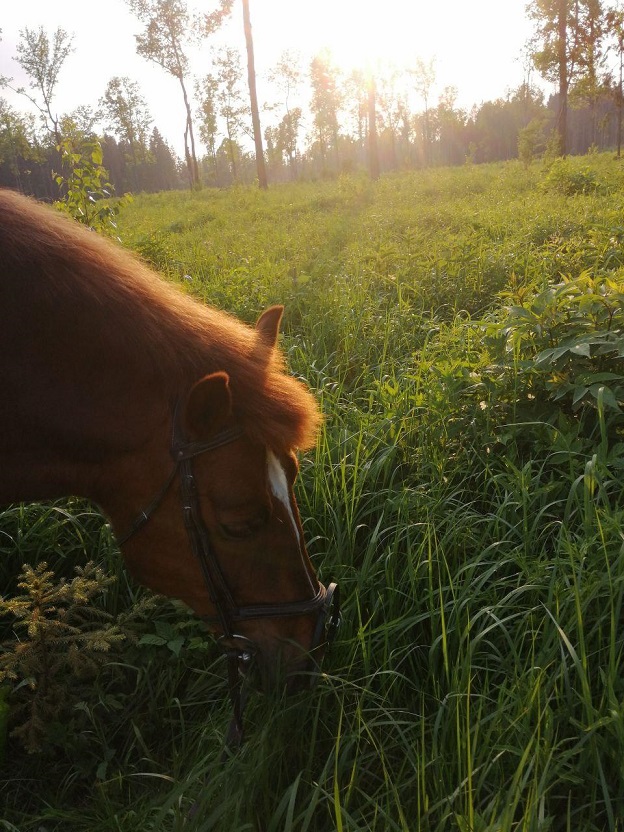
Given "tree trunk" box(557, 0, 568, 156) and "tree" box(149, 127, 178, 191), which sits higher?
"tree" box(149, 127, 178, 191)

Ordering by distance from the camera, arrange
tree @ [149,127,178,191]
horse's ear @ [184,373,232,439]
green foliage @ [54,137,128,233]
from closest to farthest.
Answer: horse's ear @ [184,373,232,439] → green foliage @ [54,137,128,233] → tree @ [149,127,178,191]

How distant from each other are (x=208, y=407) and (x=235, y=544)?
39 centimetres

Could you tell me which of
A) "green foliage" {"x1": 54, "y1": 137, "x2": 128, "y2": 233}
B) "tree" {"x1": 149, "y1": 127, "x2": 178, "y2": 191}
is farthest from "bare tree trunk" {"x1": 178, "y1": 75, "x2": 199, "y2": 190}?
"tree" {"x1": 149, "y1": 127, "x2": 178, "y2": 191}

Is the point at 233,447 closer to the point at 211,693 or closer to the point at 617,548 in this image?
the point at 211,693

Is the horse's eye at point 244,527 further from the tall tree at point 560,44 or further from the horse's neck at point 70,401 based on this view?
the tall tree at point 560,44

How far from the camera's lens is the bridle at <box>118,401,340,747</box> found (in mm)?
1416

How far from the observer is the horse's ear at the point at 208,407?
1.30 m

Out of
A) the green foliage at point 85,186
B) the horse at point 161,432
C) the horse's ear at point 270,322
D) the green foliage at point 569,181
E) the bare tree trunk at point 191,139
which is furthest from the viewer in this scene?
the bare tree trunk at point 191,139

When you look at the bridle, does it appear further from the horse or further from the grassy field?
the grassy field

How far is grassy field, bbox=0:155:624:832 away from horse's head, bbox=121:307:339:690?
17 cm

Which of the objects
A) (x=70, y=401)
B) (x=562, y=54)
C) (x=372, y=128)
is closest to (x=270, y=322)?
(x=70, y=401)

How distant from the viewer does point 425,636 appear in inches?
75.1

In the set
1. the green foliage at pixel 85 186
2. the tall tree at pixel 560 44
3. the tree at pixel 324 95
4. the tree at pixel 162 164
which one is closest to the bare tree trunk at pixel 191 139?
the tree at pixel 324 95

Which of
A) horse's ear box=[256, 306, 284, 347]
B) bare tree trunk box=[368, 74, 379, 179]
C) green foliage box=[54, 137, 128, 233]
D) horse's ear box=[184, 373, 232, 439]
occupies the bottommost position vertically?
horse's ear box=[184, 373, 232, 439]
